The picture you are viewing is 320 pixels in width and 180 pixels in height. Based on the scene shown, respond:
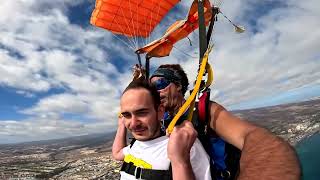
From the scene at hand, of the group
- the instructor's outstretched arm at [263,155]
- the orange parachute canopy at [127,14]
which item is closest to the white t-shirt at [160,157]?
the instructor's outstretched arm at [263,155]

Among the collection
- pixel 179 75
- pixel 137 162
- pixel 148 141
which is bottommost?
pixel 137 162

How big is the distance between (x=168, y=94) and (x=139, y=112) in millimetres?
2465

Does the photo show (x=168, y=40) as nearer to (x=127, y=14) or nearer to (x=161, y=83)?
(x=127, y=14)

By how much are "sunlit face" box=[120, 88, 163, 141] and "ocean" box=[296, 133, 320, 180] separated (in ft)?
430

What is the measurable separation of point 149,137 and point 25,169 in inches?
7575

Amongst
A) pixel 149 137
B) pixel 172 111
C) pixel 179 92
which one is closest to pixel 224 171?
pixel 149 137

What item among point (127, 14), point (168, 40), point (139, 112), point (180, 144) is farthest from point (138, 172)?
point (127, 14)

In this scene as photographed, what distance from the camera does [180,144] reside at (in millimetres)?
Answer: 2961

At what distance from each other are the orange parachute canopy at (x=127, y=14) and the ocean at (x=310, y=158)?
124039mm

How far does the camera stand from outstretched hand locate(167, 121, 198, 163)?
9.69ft

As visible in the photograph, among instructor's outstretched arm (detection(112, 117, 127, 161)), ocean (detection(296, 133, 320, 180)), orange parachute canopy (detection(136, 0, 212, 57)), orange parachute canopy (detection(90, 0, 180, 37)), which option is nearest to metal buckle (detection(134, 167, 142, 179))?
instructor's outstretched arm (detection(112, 117, 127, 161))

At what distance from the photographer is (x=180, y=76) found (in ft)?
21.4

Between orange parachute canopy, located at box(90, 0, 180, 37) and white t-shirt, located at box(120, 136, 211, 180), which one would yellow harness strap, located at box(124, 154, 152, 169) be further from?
orange parachute canopy, located at box(90, 0, 180, 37)

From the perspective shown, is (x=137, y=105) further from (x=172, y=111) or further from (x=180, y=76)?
(x=180, y=76)
